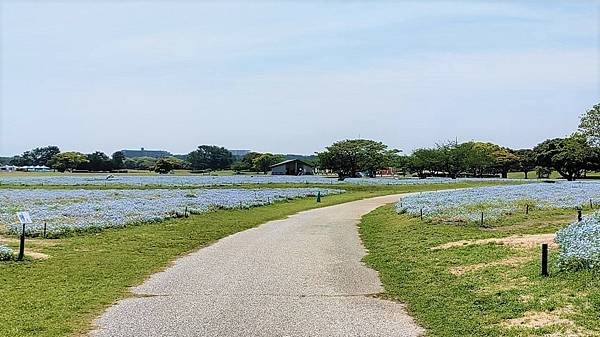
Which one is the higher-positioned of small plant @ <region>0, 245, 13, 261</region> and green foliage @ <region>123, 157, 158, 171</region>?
green foliage @ <region>123, 157, 158, 171</region>

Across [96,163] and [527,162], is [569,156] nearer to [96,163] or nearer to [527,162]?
[527,162]

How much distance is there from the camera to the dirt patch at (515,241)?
55.1 ft

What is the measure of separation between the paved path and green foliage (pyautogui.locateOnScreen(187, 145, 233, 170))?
143760 mm

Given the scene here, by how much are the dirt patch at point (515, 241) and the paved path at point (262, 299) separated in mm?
2825

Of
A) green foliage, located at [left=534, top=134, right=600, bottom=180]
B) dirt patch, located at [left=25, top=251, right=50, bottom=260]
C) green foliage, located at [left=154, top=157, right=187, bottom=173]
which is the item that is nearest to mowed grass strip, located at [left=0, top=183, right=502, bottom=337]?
dirt patch, located at [left=25, top=251, right=50, bottom=260]

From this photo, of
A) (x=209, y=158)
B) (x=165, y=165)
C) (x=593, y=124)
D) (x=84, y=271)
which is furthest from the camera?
(x=209, y=158)

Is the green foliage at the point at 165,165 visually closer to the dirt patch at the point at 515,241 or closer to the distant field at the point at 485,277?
the distant field at the point at 485,277

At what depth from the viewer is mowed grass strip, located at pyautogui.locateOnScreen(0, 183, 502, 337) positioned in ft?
34.3

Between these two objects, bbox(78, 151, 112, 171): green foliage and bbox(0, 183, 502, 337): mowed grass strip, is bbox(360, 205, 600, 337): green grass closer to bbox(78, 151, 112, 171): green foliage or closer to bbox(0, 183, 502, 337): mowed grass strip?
bbox(0, 183, 502, 337): mowed grass strip

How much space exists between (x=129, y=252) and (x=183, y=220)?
36.4ft

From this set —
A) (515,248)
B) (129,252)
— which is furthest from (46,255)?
(515,248)

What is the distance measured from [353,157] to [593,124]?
164 feet

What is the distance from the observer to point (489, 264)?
1460cm

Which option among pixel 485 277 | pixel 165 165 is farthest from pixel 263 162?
pixel 485 277
